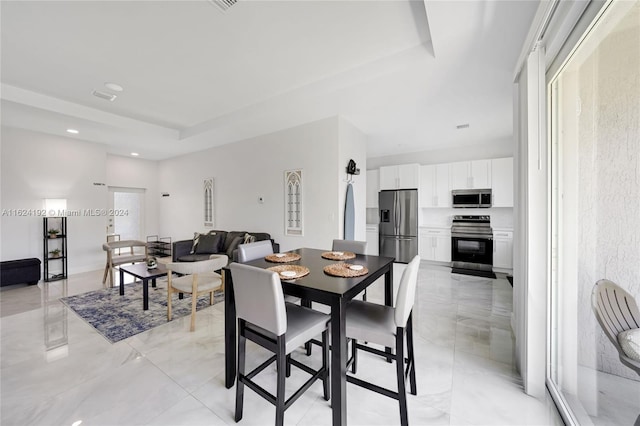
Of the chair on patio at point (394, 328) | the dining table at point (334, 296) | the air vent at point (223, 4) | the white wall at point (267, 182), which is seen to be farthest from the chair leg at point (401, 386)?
the air vent at point (223, 4)

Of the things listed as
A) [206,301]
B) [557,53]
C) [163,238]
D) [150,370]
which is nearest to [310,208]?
[206,301]

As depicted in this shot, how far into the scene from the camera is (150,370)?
6.56ft

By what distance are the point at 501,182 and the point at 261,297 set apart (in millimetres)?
5460

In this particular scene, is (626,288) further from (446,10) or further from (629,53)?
(446,10)

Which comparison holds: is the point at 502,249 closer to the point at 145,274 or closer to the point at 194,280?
the point at 194,280

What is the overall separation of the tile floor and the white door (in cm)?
376

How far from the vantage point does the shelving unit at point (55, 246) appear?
4.56m

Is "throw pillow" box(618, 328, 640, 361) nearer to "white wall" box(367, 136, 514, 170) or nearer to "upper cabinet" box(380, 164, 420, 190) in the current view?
"upper cabinet" box(380, 164, 420, 190)

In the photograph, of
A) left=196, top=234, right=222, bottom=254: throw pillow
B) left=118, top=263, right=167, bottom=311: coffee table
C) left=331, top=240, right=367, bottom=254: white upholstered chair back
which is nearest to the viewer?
left=331, top=240, right=367, bottom=254: white upholstered chair back

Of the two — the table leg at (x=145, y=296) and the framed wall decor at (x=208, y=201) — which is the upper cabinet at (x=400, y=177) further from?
the table leg at (x=145, y=296)

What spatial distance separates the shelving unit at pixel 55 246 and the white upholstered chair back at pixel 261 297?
17.6 feet

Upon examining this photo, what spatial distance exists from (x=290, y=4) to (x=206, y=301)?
3.44 metres

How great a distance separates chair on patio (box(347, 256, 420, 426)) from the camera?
4.66 feet

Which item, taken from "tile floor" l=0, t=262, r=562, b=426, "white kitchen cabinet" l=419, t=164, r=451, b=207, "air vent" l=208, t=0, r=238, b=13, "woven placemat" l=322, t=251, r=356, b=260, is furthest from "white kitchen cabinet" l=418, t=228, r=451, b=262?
"air vent" l=208, t=0, r=238, b=13
